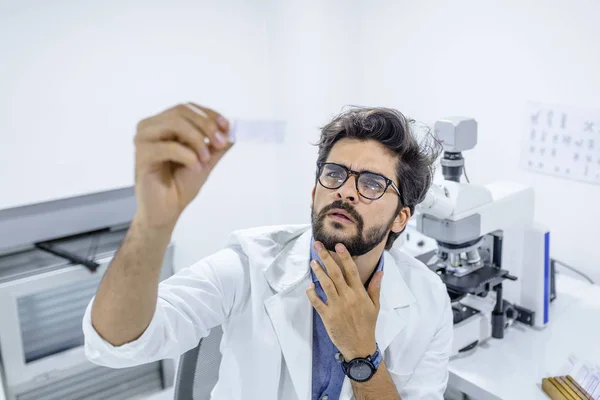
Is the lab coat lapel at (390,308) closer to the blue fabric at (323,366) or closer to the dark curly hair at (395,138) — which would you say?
the blue fabric at (323,366)

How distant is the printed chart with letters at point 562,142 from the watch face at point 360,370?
1.26 meters

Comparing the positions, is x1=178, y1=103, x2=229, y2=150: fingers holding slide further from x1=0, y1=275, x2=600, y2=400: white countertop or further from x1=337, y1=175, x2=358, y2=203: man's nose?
x1=0, y1=275, x2=600, y2=400: white countertop

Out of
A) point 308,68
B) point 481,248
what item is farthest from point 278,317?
point 308,68

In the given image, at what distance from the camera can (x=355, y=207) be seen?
1.30 metres

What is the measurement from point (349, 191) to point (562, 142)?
1.19 m

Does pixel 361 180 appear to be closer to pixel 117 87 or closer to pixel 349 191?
pixel 349 191

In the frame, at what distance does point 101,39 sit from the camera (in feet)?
7.56

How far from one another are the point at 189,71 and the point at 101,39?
39 centimetres

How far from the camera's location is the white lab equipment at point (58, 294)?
1996 millimetres

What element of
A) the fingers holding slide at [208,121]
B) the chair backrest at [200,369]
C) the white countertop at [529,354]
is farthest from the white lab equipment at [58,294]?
the fingers holding slide at [208,121]

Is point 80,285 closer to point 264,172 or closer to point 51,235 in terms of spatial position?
point 51,235

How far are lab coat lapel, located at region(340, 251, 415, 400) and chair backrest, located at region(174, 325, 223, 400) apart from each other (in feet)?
1.15

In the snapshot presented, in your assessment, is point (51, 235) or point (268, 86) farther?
point (268, 86)

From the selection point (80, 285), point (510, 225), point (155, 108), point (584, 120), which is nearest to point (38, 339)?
point (80, 285)
